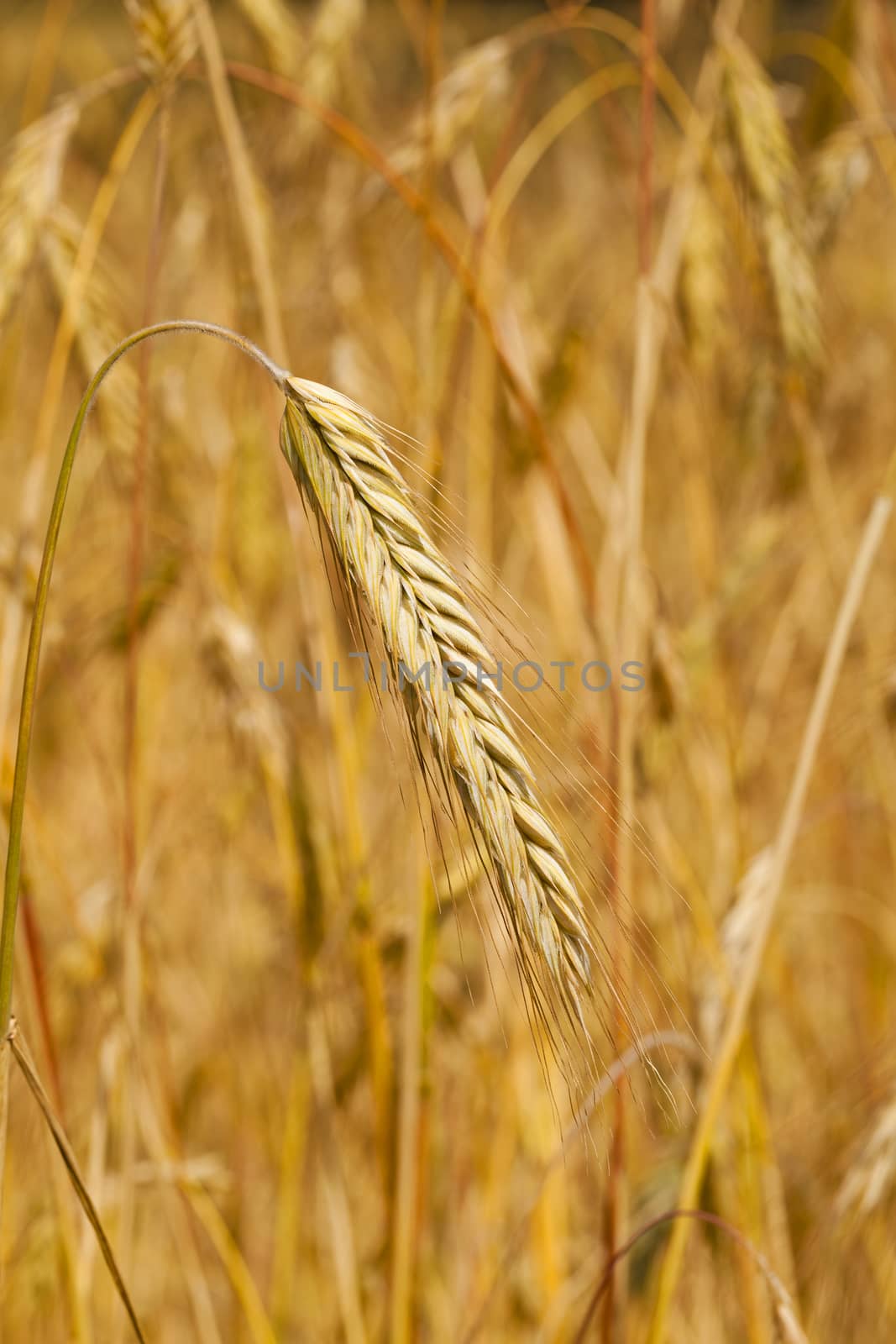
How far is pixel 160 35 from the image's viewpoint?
24.6 inches

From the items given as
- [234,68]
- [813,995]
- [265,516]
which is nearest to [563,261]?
[265,516]

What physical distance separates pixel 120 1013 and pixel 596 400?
1368mm

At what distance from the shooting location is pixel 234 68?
749mm

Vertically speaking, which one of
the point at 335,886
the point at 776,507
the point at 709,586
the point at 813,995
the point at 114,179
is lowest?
the point at 813,995

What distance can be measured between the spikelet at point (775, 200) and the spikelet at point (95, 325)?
0.54 meters

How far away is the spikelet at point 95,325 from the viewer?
0.80m

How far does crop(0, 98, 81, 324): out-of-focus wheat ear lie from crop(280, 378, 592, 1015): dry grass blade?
381 mm

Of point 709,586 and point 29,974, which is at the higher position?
point 709,586

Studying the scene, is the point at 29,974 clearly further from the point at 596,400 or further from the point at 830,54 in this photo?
the point at 596,400

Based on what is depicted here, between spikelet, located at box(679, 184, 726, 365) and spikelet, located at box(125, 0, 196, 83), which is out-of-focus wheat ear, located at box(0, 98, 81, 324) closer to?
spikelet, located at box(125, 0, 196, 83)

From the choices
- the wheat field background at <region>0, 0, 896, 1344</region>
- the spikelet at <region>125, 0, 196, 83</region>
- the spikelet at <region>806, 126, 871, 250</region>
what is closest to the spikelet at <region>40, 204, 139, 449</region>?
the wheat field background at <region>0, 0, 896, 1344</region>

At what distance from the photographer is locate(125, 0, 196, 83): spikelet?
0.62m

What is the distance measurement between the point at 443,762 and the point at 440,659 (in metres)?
0.04

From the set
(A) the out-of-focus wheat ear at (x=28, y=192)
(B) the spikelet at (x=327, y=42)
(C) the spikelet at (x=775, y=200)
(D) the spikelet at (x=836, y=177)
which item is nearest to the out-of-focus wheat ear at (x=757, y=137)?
(C) the spikelet at (x=775, y=200)
